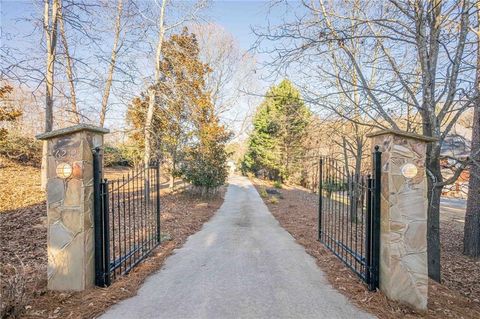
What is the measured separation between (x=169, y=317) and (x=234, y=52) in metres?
16.1

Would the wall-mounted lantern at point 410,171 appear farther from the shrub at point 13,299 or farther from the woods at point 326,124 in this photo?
the shrub at point 13,299

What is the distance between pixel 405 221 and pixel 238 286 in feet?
6.34

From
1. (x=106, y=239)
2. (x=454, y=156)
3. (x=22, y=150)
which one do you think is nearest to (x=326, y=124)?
(x=454, y=156)

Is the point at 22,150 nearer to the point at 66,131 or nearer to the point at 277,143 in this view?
the point at 66,131

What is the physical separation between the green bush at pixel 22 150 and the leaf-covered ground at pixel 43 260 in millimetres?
5375

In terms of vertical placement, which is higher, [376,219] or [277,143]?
[277,143]

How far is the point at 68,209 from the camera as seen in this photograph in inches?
121

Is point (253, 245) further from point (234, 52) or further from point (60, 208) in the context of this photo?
point (234, 52)

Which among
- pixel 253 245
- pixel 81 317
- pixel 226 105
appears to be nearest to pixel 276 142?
pixel 226 105

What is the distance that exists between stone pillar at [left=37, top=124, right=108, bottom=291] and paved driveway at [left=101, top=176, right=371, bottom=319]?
67 centimetres

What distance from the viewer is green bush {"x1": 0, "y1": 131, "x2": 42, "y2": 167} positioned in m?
13.8

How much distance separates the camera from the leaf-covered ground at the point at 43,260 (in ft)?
9.12

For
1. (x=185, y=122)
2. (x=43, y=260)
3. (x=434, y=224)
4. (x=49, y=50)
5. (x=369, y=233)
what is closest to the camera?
(x=369, y=233)

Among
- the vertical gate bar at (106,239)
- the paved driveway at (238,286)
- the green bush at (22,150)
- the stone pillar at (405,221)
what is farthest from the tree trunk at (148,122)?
the stone pillar at (405,221)
